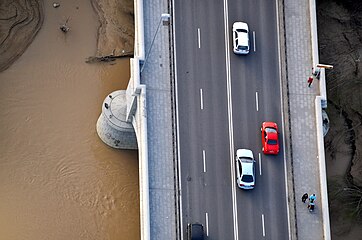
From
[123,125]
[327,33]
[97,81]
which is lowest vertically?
[123,125]

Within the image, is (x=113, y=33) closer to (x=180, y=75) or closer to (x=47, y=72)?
(x=47, y=72)

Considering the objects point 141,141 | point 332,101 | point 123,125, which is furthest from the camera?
point 332,101

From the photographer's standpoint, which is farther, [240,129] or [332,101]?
[332,101]

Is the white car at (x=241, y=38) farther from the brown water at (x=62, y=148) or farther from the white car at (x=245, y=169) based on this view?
the brown water at (x=62, y=148)

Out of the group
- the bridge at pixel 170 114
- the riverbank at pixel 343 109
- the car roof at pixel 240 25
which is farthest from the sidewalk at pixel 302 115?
the riverbank at pixel 343 109

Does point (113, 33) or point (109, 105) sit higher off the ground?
point (113, 33)

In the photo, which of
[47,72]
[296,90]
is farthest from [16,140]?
[296,90]

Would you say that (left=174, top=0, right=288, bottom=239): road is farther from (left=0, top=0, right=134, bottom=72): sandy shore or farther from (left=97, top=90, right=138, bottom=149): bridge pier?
(left=0, top=0, right=134, bottom=72): sandy shore
